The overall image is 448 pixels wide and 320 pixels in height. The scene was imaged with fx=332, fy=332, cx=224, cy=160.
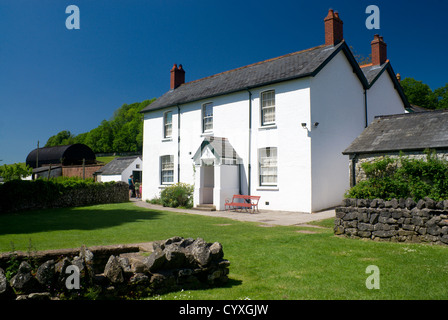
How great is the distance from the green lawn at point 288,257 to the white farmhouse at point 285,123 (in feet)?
16.5

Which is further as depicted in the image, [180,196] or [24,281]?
[180,196]

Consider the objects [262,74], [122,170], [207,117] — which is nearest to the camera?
[262,74]

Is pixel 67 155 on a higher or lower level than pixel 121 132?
lower

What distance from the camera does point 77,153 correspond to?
5262 cm

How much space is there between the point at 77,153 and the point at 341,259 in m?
52.4

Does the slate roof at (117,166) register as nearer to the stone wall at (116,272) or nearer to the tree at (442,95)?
the stone wall at (116,272)

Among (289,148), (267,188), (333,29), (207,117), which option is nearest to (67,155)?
→ (207,117)

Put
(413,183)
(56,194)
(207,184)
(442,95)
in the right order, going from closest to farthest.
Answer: (413,183), (56,194), (207,184), (442,95)

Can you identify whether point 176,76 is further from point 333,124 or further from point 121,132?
point 121,132

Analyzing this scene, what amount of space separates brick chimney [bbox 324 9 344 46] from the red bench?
973 cm

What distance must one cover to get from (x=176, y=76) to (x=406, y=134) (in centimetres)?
2015

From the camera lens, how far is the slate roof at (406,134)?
1101cm

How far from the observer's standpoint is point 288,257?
7316mm

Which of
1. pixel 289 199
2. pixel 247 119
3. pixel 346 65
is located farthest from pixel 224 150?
pixel 346 65
